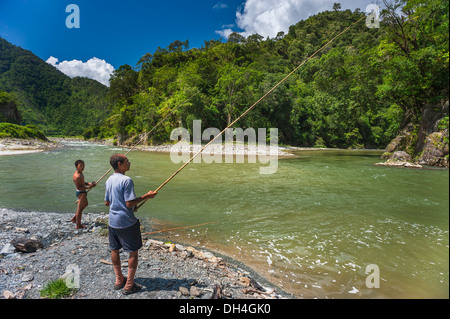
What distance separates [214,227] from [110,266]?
3.21 m

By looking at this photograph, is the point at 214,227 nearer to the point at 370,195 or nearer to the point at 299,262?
the point at 299,262

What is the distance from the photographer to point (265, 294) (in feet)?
11.4

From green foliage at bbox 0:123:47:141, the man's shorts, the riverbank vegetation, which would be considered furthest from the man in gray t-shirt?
green foliage at bbox 0:123:47:141

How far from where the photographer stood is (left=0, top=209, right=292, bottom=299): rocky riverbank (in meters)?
3.23

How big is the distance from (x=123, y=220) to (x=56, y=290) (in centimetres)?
126

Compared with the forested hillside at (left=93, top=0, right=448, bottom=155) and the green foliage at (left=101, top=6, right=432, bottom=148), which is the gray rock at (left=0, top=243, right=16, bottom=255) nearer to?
the forested hillside at (left=93, top=0, right=448, bottom=155)

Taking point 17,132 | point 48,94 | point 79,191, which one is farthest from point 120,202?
point 48,94

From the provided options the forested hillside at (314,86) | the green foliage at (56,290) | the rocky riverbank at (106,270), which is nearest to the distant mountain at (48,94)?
the forested hillside at (314,86)

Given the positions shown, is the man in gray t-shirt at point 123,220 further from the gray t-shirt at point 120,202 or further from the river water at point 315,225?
the river water at point 315,225

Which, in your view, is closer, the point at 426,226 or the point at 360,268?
the point at 360,268

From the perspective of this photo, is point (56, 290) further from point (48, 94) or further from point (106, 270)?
point (48, 94)

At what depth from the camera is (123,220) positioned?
10.5 ft

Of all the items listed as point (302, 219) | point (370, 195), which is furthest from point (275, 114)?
point (302, 219)

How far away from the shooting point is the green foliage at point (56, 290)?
3.03 m
